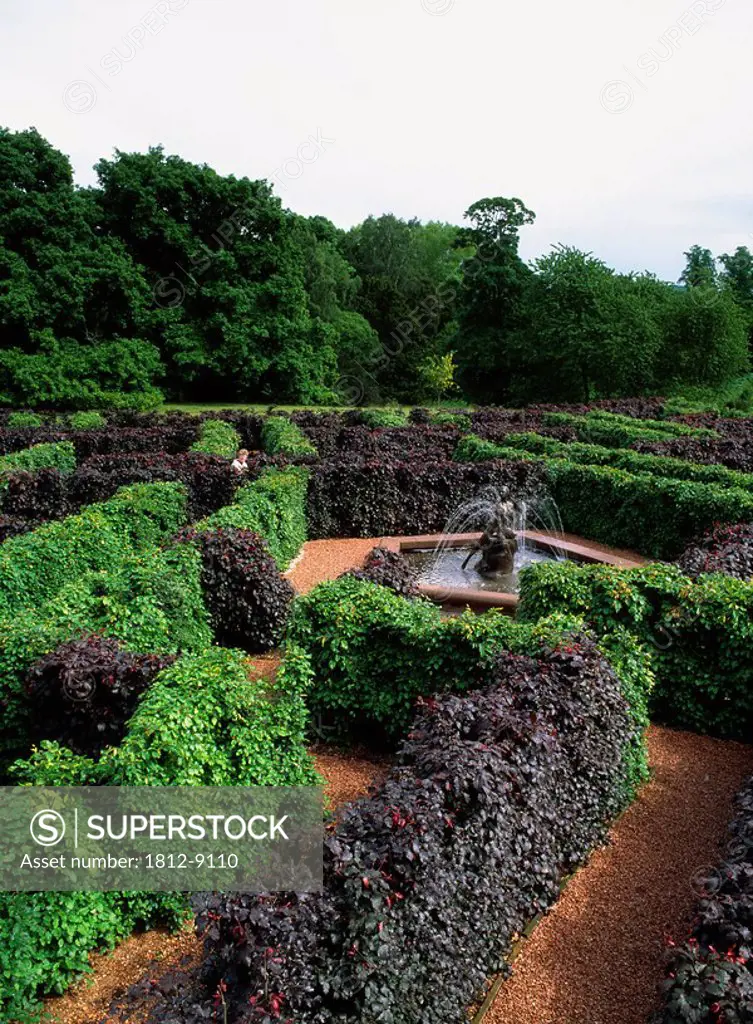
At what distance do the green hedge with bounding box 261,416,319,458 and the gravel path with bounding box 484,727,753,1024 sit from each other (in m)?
11.5

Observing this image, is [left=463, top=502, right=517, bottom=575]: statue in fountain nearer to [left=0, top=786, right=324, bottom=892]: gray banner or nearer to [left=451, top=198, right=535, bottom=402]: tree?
[left=0, top=786, right=324, bottom=892]: gray banner

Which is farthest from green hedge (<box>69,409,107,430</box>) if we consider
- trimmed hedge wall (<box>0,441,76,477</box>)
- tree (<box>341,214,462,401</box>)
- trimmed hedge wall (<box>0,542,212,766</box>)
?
tree (<box>341,214,462,401</box>)

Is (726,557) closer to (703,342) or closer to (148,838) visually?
(148,838)

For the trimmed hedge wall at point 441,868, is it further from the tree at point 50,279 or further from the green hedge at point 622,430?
the tree at point 50,279

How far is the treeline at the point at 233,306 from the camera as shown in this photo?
3634 cm

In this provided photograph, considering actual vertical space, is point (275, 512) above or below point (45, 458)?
above

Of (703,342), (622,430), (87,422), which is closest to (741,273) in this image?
(703,342)

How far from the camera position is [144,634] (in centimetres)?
740

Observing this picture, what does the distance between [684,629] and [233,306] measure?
36.7 metres

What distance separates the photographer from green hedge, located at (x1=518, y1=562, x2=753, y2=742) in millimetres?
7355

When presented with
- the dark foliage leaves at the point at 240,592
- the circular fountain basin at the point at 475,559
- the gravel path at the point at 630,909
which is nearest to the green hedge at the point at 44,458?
the circular fountain basin at the point at 475,559

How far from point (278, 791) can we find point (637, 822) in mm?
2835

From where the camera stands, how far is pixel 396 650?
23.4ft

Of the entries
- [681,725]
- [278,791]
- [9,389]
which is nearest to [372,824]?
[278,791]
